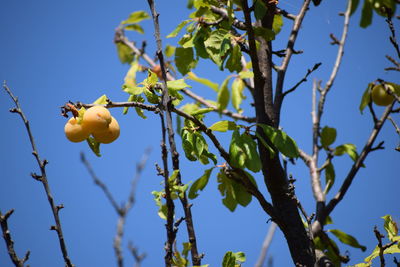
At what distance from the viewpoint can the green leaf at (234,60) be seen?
172 cm

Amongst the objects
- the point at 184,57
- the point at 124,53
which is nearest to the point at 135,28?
the point at 124,53

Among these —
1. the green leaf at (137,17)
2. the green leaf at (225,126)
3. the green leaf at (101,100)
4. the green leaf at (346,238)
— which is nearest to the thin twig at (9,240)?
the green leaf at (101,100)

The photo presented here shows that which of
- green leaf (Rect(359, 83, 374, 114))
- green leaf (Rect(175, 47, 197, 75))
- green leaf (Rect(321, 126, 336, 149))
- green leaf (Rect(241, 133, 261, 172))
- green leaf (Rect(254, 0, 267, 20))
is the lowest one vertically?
green leaf (Rect(241, 133, 261, 172))

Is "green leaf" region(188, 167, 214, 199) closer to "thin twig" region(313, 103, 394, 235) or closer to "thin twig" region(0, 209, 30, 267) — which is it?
"thin twig" region(313, 103, 394, 235)

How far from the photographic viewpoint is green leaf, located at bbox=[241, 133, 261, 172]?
1434 millimetres

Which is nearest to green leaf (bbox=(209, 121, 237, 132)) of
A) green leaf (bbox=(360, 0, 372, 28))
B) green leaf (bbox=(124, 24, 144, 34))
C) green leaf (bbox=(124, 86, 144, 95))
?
green leaf (bbox=(124, 86, 144, 95))

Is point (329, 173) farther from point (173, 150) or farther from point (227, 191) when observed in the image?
point (173, 150)

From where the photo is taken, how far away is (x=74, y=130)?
1440mm

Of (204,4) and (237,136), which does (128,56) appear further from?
(237,136)

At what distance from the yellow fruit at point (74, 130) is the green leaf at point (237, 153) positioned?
0.50m

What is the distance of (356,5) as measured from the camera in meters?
1.08

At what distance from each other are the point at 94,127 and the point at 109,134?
0.08 metres

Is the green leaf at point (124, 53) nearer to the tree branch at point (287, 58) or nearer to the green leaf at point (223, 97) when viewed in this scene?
the tree branch at point (287, 58)

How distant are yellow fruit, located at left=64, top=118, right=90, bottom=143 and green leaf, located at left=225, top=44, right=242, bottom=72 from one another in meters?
0.67
